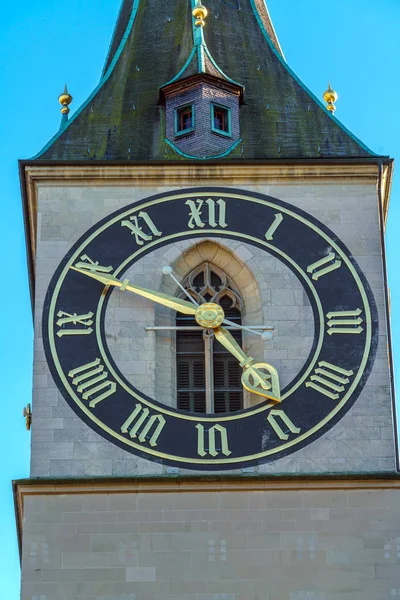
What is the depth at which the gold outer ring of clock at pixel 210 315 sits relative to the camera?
79.8 feet

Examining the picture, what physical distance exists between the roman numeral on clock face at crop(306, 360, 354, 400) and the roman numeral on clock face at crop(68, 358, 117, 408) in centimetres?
203

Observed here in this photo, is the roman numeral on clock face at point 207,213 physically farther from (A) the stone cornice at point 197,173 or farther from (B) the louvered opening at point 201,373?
(B) the louvered opening at point 201,373

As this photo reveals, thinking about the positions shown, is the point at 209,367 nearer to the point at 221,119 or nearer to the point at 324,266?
the point at 324,266

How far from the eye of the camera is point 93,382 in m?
23.8

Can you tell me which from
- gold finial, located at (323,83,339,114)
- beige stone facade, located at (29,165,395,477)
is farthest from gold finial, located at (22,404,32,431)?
gold finial, located at (323,83,339,114)

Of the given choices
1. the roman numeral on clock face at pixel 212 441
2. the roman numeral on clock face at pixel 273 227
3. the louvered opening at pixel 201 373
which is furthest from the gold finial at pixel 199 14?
the roman numeral on clock face at pixel 212 441

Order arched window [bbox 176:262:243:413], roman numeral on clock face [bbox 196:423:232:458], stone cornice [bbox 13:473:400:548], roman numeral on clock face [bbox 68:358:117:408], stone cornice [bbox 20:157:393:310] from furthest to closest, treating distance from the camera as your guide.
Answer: stone cornice [bbox 20:157:393:310], arched window [bbox 176:262:243:413], roman numeral on clock face [bbox 68:358:117:408], roman numeral on clock face [bbox 196:423:232:458], stone cornice [bbox 13:473:400:548]

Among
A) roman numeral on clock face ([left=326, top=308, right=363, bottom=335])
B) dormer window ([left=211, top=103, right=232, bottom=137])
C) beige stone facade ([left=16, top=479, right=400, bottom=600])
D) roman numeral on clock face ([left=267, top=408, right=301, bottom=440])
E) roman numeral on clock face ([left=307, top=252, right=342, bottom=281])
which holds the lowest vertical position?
beige stone facade ([left=16, top=479, right=400, bottom=600])

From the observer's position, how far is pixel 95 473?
2311 cm

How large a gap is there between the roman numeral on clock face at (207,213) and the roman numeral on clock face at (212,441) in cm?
258

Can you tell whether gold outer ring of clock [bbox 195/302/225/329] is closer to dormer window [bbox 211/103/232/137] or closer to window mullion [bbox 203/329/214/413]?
window mullion [bbox 203/329/214/413]

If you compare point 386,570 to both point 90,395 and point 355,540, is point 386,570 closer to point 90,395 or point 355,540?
point 355,540

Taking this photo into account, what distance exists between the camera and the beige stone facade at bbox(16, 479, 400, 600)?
2242 centimetres

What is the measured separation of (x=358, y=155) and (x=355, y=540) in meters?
4.96
